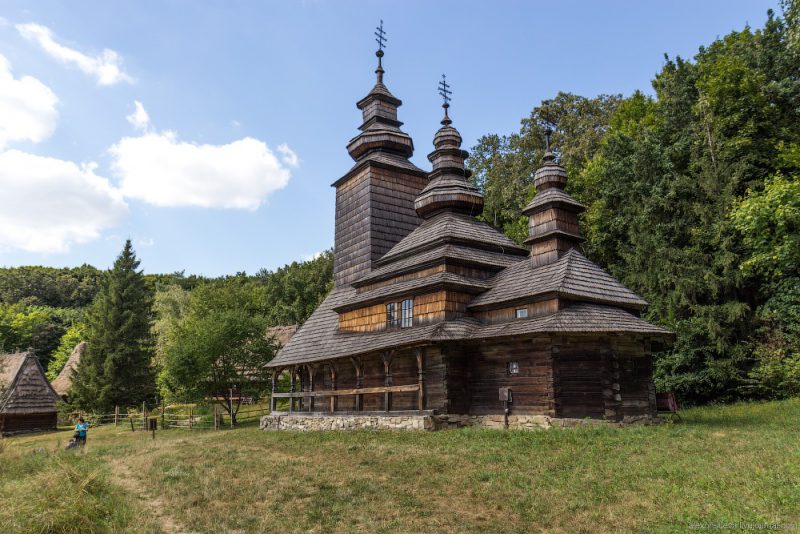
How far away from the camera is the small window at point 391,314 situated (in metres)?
20.2

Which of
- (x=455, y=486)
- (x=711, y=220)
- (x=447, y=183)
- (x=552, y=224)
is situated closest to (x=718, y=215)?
(x=711, y=220)

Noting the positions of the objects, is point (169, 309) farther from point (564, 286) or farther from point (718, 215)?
point (718, 215)

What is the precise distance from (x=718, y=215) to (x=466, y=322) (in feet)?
45.0

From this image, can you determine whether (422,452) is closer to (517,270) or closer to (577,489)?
(577,489)

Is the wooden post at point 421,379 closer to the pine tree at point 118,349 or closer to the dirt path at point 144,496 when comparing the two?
the dirt path at point 144,496

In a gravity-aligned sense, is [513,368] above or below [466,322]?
below

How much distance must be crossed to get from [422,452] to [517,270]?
8.81 metres

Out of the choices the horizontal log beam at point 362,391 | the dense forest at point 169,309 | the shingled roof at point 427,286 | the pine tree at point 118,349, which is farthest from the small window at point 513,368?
the pine tree at point 118,349

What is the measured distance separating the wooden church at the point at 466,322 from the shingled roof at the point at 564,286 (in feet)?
0.19

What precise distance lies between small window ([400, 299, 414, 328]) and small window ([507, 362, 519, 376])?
4096 mm

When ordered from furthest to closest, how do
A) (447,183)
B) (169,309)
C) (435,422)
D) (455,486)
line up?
1. (169,309)
2. (447,183)
3. (435,422)
4. (455,486)

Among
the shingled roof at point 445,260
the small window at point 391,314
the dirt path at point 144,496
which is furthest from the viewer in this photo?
the small window at point 391,314

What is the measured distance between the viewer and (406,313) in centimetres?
1966

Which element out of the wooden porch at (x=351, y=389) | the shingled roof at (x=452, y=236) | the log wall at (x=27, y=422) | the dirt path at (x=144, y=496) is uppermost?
the shingled roof at (x=452, y=236)
